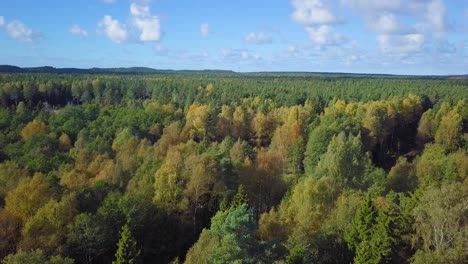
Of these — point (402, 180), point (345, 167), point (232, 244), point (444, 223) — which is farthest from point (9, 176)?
point (402, 180)

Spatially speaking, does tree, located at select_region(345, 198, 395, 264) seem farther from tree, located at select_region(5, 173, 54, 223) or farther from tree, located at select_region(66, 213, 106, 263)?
tree, located at select_region(5, 173, 54, 223)

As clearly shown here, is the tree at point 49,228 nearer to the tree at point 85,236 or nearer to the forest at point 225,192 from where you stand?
the forest at point 225,192

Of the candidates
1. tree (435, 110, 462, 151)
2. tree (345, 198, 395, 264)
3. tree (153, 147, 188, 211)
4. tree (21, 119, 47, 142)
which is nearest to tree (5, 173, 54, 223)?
tree (153, 147, 188, 211)

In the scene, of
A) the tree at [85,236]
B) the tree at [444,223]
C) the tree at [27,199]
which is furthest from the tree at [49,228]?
the tree at [444,223]

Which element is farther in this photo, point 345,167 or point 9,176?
point 345,167

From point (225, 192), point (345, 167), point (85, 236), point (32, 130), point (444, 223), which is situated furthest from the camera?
point (32, 130)

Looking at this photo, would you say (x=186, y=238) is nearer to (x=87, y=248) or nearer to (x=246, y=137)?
(x=87, y=248)

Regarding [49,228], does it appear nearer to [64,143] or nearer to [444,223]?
[444,223]

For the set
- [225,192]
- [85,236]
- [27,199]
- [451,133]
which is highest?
[451,133]
